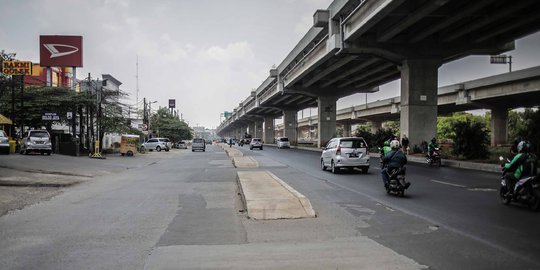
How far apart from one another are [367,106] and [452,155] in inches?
2169

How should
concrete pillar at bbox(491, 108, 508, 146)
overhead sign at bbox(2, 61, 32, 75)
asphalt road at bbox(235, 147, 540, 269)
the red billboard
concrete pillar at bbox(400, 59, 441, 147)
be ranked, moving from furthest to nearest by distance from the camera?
concrete pillar at bbox(491, 108, 508, 146)
the red billboard
overhead sign at bbox(2, 61, 32, 75)
concrete pillar at bbox(400, 59, 441, 147)
asphalt road at bbox(235, 147, 540, 269)

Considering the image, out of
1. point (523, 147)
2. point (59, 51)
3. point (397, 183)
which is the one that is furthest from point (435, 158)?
point (59, 51)

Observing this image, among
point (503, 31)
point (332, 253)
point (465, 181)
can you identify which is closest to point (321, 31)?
point (503, 31)

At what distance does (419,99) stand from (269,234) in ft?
95.9

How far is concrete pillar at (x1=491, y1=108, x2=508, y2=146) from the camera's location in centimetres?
6225

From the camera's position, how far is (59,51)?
50375 millimetres

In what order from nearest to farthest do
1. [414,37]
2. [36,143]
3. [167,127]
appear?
[414,37]
[36,143]
[167,127]

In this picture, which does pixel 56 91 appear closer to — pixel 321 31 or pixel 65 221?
pixel 321 31

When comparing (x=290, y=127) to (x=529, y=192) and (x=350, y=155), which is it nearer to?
(x=350, y=155)

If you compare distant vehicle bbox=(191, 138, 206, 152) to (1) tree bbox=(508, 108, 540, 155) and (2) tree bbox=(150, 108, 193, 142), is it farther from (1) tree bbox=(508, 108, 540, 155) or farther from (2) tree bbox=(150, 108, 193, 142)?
(1) tree bbox=(508, 108, 540, 155)

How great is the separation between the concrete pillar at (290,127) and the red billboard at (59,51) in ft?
143

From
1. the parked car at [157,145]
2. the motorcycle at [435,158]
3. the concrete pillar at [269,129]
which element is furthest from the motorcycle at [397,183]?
the concrete pillar at [269,129]

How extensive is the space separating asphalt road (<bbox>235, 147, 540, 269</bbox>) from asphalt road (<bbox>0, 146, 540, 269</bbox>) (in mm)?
17

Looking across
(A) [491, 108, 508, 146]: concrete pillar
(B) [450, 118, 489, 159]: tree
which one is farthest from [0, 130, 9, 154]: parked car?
Result: (A) [491, 108, 508, 146]: concrete pillar
